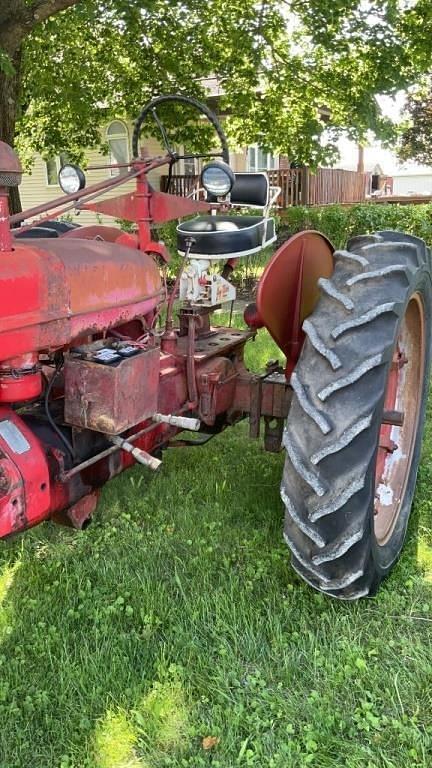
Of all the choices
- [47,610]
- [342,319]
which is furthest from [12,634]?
[342,319]

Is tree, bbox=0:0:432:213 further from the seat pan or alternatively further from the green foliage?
the seat pan

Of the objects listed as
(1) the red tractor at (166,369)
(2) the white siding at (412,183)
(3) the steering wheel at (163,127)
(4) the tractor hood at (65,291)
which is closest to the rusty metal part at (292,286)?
(1) the red tractor at (166,369)

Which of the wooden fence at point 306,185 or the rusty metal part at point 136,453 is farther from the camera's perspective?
the wooden fence at point 306,185

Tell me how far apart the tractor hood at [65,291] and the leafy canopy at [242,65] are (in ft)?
21.8

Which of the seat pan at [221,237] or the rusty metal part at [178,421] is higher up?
the seat pan at [221,237]

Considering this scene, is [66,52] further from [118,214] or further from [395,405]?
[395,405]

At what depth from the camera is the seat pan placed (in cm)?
311

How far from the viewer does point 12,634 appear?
2.43 m

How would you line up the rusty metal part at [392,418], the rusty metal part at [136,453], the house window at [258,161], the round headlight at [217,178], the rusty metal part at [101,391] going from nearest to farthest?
the rusty metal part at [101,391]
the rusty metal part at [136,453]
the rusty metal part at [392,418]
the round headlight at [217,178]
the house window at [258,161]

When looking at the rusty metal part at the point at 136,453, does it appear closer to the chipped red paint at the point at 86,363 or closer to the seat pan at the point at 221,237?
the chipped red paint at the point at 86,363

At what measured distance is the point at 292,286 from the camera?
112 inches

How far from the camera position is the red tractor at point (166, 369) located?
203 centimetres

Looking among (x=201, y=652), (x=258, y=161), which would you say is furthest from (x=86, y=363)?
(x=258, y=161)

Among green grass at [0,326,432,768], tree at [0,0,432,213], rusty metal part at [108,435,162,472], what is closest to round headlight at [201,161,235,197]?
rusty metal part at [108,435,162,472]
